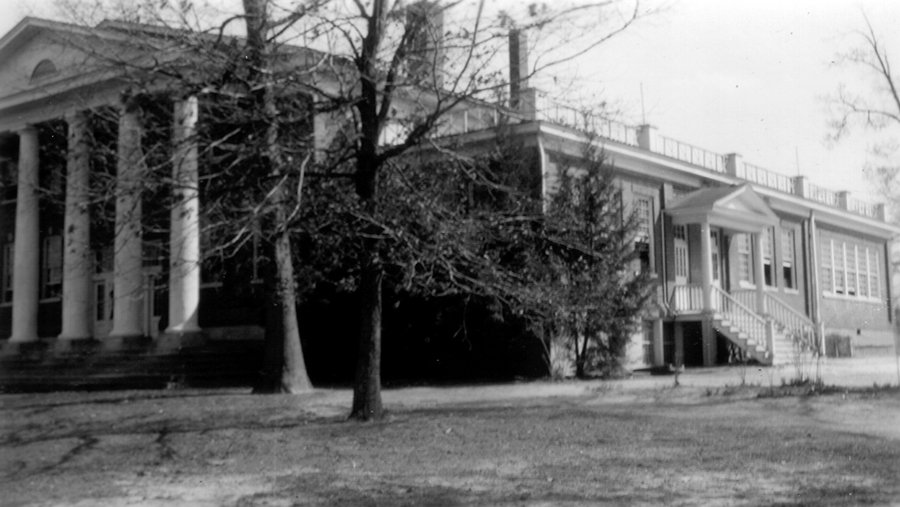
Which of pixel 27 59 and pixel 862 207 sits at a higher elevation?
pixel 27 59

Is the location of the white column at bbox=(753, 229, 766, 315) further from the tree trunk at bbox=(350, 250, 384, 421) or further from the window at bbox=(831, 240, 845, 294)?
the tree trunk at bbox=(350, 250, 384, 421)

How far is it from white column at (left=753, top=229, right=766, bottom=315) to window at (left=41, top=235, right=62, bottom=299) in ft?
68.5

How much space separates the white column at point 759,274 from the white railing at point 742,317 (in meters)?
1.59

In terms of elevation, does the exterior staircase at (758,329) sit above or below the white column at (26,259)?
below

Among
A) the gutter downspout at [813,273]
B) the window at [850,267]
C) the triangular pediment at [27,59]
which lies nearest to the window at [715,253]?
the gutter downspout at [813,273]

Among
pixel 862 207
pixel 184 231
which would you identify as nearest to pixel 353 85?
pixel 184 231

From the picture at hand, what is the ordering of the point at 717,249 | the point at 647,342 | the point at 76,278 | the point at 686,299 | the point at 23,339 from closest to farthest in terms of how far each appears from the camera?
the point at 76,278, the point at 647,342, the point at 23,339, the point at 686,299, the point at 717,249

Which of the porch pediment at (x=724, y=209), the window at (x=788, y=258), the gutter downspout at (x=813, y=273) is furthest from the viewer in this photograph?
the gutter downspout at (x=813, y=273)

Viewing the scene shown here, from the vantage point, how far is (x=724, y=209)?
2625 centimetres

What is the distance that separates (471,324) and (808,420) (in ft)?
30.1

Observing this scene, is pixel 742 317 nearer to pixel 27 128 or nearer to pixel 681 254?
pixel 681 254

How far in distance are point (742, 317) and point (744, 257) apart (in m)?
5.26

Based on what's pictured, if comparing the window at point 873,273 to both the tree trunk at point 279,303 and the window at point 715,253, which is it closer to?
the window at point 715,253

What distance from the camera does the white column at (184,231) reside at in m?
12.2
